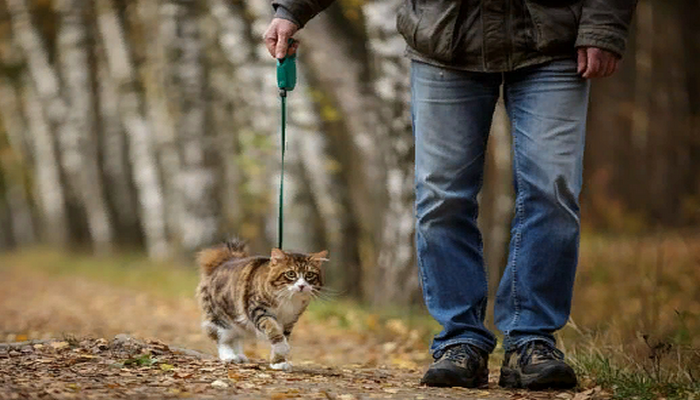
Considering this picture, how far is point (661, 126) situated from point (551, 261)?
55.1 feet

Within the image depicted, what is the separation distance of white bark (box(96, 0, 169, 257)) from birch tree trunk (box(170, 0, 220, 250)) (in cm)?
500

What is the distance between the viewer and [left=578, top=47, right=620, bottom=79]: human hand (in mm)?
4660

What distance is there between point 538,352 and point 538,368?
9 centimetres

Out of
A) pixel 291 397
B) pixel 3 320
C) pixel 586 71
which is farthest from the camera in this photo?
pixel 3 320

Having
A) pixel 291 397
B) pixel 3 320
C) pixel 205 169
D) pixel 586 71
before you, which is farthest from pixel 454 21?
pixel 205 169

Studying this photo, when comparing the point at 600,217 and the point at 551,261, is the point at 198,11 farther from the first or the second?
the point at 551,261

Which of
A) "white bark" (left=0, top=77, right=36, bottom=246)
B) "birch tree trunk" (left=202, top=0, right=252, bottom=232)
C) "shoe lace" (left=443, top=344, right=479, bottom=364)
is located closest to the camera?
"shoe lace" (left=443, top=344, right=479, bottom=364)

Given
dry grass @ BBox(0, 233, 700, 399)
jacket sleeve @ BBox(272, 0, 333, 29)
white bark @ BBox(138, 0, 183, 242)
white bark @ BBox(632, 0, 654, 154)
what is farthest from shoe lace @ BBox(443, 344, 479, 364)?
white bark @ BBox(632, 0, 654, 154)

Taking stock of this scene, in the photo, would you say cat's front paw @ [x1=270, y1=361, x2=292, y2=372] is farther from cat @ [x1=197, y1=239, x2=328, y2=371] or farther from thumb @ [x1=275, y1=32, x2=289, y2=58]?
thumb @ [x1=275, y1=32, x2=289, y2=58]

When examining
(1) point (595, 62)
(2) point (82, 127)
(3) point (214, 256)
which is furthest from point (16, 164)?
(1) point (595, 62)

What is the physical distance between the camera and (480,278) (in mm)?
5031

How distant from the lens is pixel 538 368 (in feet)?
15.5

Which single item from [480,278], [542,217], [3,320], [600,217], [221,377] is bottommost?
[600,217]

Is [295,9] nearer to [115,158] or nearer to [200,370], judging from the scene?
[200,370]
